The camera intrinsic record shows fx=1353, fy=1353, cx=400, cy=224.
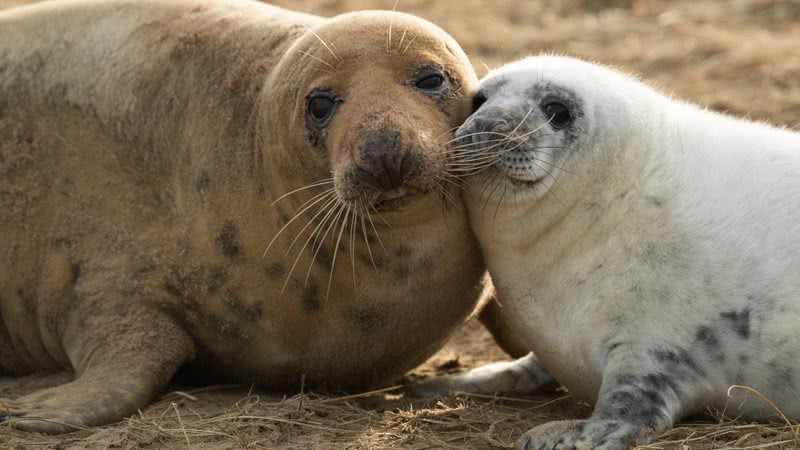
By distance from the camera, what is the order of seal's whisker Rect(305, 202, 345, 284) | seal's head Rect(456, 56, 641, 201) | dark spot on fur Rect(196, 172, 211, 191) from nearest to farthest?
seal's head Rect(456, 56, 641, 201) → seal's whisker Rect(305, 202, 345, 284) → dark spot on fur Rect(196, 172, 211, 191)

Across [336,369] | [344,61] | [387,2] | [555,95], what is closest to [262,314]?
[336,369]

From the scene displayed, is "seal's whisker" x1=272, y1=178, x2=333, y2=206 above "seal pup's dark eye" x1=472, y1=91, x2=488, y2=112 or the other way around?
the other way around

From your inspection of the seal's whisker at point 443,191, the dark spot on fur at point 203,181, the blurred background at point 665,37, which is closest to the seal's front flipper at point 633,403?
the seal's whisker at point 443,191

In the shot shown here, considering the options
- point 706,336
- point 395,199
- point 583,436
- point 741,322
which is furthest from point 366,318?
point 741,322

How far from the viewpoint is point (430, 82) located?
4.82m

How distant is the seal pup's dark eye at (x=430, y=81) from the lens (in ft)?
15.7

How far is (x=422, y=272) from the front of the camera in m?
5.01

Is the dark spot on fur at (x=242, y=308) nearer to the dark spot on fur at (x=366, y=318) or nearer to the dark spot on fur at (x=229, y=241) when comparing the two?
the dark spot on fur at (x=229, y=241)

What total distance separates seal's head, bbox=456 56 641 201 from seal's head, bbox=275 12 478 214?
0.41 ft

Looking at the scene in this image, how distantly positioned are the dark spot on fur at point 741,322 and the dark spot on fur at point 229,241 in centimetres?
189

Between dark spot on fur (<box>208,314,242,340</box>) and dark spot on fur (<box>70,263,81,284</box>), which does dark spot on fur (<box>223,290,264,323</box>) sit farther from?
dark spot on fur (<box>70,263,81,284</box>)

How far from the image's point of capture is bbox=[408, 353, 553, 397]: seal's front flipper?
5.45m

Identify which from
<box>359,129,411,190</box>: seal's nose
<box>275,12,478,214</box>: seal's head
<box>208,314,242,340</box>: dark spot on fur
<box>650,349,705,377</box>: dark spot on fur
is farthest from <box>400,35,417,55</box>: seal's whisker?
<box>650,349,705,377</box>: dark spot on fur

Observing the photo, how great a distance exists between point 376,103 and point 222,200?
3.18ft
